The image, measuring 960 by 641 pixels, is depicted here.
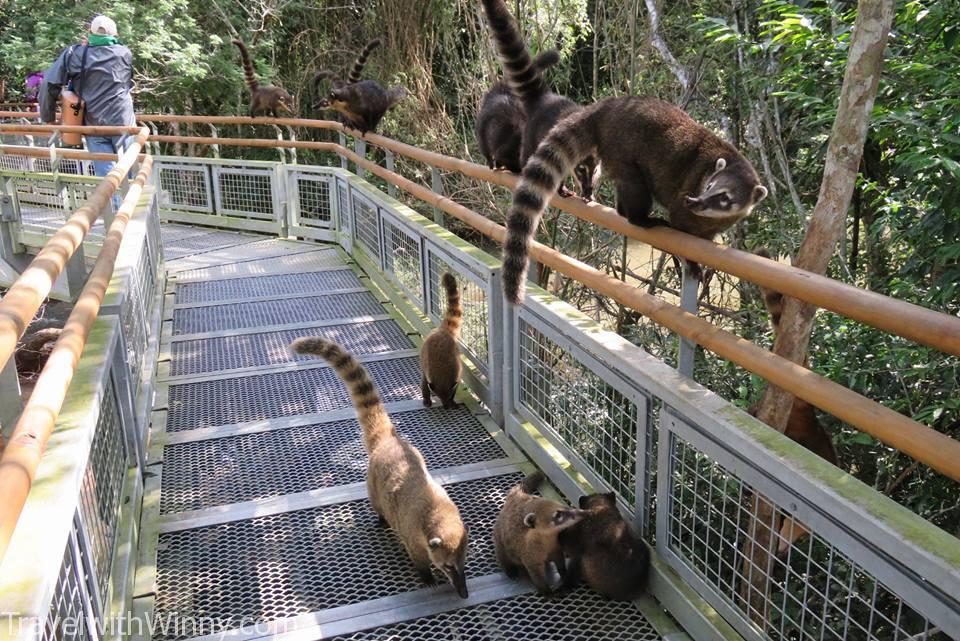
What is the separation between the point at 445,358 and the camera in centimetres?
393

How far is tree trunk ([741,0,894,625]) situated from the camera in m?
2.62

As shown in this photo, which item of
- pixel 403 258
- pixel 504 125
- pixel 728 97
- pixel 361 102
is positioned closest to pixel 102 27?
pixel 361 102

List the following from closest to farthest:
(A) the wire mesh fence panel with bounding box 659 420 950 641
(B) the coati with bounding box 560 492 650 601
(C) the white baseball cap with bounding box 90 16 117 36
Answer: (A) the wire mesh fence panel with bounding box 659 420 950 641
(B) the coati with bounding box 560 492 650 601
(C) the white baseball cap with bounding box 90 16 117 36

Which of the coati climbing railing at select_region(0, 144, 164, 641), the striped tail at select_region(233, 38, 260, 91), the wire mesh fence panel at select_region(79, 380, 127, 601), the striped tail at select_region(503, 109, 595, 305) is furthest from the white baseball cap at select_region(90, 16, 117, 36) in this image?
the striped tail at select_region(503, 109, 595, 305)

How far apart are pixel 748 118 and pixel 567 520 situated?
496cm

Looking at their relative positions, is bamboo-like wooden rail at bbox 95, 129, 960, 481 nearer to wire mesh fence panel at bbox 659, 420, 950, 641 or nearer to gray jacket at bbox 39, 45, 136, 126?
wire mesh fence panel at bbox 659, 420, 950, 641

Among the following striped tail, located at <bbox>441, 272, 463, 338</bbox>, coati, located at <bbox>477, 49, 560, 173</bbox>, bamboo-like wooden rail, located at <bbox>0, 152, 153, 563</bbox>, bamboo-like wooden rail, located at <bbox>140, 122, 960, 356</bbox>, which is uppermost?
coati, located at <bbox>477, 49, 560, 173</bbox>

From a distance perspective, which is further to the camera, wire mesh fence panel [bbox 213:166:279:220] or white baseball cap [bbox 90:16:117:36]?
wire mesh fence panel [bbox 213:166:279:220]

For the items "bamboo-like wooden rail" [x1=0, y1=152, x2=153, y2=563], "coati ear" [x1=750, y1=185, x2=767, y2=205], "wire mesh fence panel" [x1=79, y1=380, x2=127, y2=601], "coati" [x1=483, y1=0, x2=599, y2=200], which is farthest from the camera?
"coati" [x1=483, y1=0, x2=599, y2=200]

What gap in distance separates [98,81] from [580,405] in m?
5.94

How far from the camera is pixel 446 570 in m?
2.63

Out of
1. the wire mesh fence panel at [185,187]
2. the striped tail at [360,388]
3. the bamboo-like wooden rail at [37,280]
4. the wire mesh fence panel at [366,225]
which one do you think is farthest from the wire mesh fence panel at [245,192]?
the striped tail at [360,388]

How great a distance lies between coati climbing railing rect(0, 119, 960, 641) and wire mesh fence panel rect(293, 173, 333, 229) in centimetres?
282

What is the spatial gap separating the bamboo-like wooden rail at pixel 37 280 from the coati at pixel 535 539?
1.60 meters
